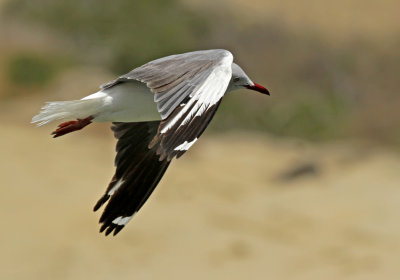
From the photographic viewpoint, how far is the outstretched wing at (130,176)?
5320mm

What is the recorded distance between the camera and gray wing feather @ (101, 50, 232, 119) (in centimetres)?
407

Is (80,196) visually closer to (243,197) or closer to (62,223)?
(62,223)

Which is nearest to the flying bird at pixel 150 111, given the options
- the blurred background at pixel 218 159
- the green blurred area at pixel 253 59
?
the blurred background at pixel 218 159

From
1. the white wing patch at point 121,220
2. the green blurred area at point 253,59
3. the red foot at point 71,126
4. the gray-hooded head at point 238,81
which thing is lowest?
the white wing patch at point 121,220

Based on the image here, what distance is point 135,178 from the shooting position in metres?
5.35

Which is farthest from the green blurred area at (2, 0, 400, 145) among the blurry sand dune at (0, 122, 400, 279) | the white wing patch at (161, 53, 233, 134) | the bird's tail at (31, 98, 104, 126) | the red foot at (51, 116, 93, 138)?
the white wing patch at (161, 53, 233, 134)

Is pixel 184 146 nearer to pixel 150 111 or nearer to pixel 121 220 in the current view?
pixel 150 111

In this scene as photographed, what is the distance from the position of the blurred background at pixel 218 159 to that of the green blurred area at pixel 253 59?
0.03 meters

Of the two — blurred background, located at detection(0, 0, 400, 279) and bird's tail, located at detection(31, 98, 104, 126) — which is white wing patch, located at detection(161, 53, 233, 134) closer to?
bird's tail, located at detection(31, 98, 104, 126)

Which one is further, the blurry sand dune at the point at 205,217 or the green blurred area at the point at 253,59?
the green blurred area at the point at 253,59

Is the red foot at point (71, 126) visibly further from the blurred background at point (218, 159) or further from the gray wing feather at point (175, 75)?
the blurred background at point (218, 159)

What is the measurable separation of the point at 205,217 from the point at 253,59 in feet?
25.0

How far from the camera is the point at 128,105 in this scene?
4.70 metres

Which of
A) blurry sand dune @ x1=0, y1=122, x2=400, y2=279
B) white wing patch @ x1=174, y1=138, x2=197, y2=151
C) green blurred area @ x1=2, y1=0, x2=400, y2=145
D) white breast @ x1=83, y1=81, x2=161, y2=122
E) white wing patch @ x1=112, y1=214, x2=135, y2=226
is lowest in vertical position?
white wing patch @ x1=174, y1=138, x2=197, y2=151
